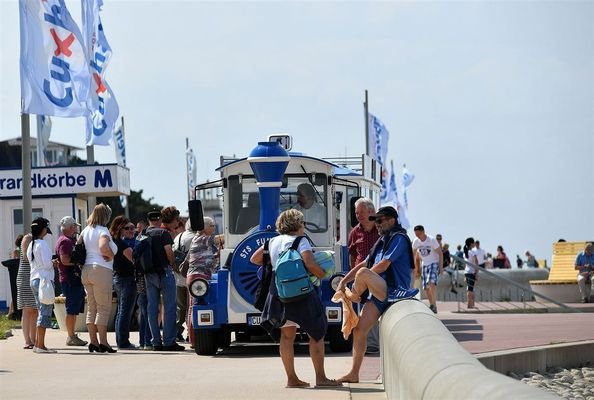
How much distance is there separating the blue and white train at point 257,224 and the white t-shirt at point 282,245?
13.2 ft

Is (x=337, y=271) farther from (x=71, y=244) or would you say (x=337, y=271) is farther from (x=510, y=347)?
(x=71, y=244)

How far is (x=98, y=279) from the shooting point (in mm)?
17422

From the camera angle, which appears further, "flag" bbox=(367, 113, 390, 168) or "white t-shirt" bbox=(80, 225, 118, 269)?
"flag" bbox=(367, 113, 390, 168)

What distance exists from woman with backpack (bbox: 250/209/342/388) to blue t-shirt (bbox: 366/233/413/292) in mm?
641

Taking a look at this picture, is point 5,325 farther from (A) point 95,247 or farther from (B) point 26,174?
(A) point 95,247

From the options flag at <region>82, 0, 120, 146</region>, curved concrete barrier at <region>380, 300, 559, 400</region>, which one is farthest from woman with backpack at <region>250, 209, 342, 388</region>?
flag at <region>82, 0, 120, 146</region>

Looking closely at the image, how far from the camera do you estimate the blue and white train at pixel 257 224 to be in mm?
16578

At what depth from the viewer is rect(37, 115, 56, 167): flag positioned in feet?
127

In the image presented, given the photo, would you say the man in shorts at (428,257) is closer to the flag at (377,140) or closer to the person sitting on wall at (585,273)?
the person sitting on wall at (585,273)

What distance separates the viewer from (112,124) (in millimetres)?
29906

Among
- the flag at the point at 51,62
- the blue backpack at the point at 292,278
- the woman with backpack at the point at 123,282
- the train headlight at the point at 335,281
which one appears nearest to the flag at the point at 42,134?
the flag at the point at 51,62

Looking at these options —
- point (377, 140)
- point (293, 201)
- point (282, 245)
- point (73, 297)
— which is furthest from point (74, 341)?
point (377, 140)

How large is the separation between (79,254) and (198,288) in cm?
176

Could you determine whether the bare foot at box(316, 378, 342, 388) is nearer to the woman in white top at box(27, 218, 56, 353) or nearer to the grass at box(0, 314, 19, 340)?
the woman in white top at box(27, 218, 56, 353)
